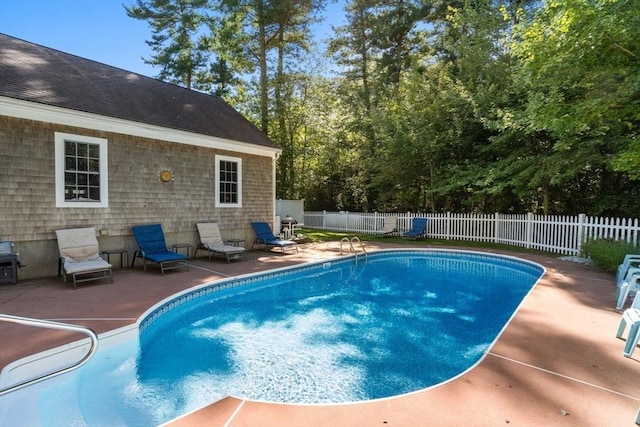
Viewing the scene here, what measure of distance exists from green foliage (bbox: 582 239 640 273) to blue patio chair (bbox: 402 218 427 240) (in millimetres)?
6296

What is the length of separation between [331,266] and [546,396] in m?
7.45

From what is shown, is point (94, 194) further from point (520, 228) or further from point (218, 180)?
point (520, 228)

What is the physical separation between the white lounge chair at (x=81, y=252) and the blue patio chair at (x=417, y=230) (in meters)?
11.2

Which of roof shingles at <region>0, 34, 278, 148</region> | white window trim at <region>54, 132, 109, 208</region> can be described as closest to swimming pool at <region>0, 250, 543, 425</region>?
white window trim at <region>54, 132, 109, 208</region>

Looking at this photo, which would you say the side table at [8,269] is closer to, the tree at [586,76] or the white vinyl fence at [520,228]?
the tree at [586,76]

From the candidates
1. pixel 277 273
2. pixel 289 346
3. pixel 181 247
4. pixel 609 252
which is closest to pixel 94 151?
pixel 181 247

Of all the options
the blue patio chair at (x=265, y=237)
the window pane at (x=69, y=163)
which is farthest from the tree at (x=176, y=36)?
the window pane at (x=69, y=163)

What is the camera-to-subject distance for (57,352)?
3.79 metres

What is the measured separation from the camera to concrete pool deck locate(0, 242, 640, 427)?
9.39ft

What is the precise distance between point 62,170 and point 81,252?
1852mm

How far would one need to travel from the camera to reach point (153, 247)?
28.7ft

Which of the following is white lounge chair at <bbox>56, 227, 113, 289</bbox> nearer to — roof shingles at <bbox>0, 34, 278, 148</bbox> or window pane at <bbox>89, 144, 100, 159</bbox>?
window pane at <bbox>89, 144, 100, 159</bbox>

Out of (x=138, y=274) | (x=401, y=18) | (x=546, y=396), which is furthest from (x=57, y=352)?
(x=401, y=18)

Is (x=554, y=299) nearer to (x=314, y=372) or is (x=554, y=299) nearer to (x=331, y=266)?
(x=314, y=372)
